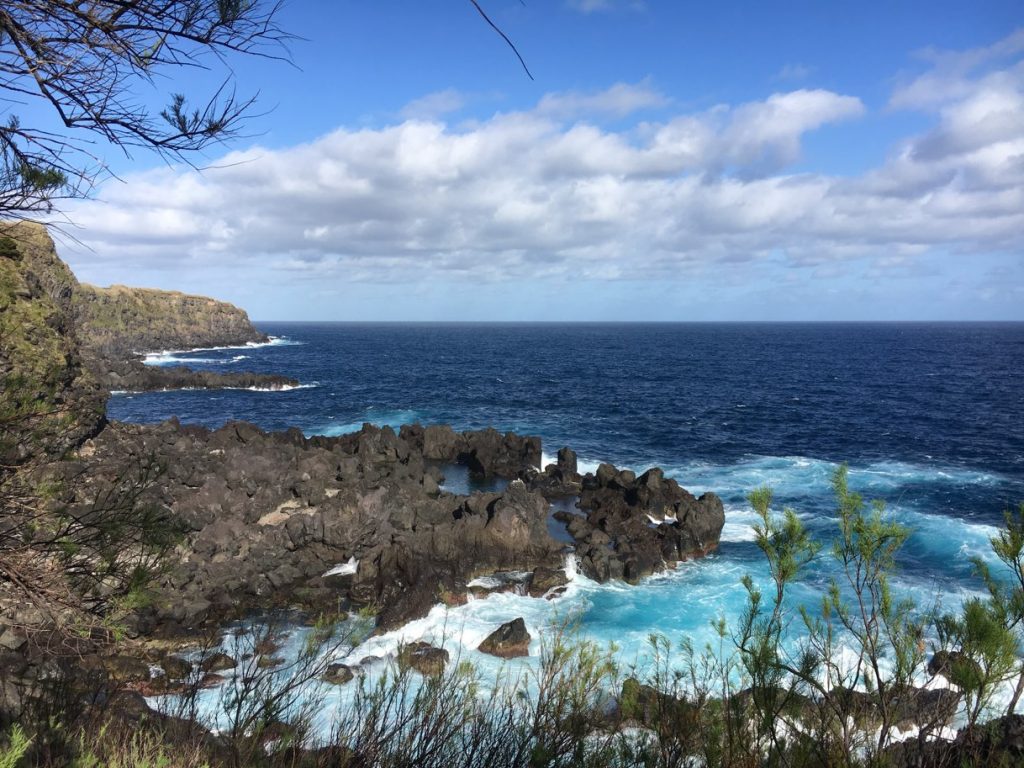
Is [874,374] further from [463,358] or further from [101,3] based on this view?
[101,3]

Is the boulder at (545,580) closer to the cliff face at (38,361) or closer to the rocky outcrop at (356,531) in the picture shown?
the rocky outcrop at (356,531)

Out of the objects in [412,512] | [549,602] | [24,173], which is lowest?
[549,602]

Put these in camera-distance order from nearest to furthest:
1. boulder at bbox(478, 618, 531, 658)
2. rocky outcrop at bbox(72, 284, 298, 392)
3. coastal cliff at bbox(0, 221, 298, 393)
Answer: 1. coastal cliff at bbox(0, 221, 298, 393)
2. boulder at bbox(478, 618, 531, 658)
3. rocky outcrop at bbox(72, 284, 298, 392)

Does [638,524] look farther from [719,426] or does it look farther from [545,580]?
[719,426]

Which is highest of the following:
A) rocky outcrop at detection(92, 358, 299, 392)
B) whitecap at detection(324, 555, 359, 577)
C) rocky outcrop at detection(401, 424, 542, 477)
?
rocky outcrop at detection(92, 358, 299, 392)

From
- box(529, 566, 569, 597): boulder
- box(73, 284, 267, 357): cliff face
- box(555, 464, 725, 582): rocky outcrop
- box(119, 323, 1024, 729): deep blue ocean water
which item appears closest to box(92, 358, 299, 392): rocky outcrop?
box(119, 323, 1024, 729): deep blue ocean water

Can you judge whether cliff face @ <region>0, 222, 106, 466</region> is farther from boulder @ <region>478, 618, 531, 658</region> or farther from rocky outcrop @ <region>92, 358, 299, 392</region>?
rocky outcrop @ <region>92, 358, 299, 392</region>

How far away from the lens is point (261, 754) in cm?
612

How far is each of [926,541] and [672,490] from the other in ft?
37.0

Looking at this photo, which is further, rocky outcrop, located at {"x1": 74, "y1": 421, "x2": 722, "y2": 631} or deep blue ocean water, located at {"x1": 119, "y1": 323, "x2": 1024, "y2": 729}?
deep blue ocean water, located at {"x1": 119, "y1": 323, "x2": 1024, "y2": 729}

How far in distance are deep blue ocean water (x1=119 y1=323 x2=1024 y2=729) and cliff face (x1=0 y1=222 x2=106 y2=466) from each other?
7.08 metres

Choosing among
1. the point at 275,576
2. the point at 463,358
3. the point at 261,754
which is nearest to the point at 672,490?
the point at 275,576

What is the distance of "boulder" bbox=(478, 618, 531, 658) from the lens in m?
17.8

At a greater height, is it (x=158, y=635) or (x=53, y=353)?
(x=53, y=353)
